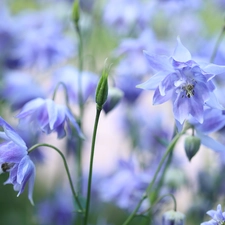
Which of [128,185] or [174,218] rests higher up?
[174,218]

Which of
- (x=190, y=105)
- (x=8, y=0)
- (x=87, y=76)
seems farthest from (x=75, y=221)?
(x=8, y=0)

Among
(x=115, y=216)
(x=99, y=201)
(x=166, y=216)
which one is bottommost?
(x=115, y=216)

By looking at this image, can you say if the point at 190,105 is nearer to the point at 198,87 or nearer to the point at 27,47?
the point at 198,87

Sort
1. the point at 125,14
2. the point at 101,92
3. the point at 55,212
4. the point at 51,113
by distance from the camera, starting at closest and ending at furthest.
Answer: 1. the point at 101,92
2. the point at 51,113
3. the point at 55,212
4. the point at 125,14

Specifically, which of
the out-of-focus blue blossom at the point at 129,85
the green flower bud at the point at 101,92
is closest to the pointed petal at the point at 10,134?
the green flower bud at the point at 101,92

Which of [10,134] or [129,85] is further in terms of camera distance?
[129,85]

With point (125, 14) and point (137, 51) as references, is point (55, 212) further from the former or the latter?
point (125, 14)

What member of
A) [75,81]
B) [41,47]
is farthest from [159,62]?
[41,47]
